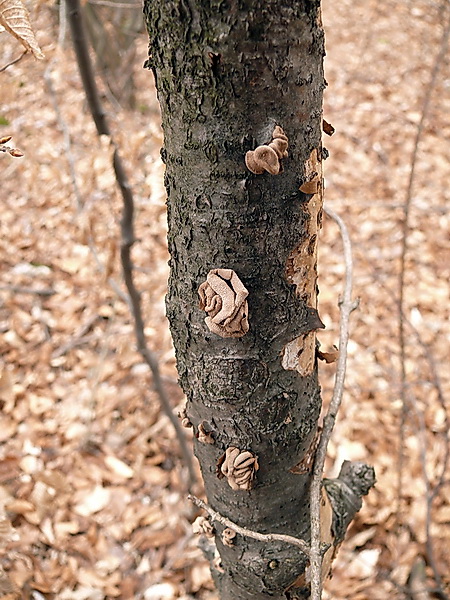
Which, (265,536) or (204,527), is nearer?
(265,536)

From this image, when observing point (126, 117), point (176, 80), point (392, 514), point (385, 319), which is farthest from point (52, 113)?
point (176, 80)

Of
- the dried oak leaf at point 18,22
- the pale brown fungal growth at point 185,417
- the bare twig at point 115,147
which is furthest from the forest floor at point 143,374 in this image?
the pale brown fungal growth at point 185,417

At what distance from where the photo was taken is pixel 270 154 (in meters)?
0.48

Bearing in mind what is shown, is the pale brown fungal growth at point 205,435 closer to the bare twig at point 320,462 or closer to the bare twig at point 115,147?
the bare twig at point 320,462

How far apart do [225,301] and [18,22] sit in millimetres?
430

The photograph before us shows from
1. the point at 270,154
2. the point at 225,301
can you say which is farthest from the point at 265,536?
the point at 270,154

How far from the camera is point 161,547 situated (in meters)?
1.78

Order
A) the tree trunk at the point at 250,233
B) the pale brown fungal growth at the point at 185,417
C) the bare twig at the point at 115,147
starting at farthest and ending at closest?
the bare twig at the point at 115,147 → the pale brown fungal growth at the point at 185,417 → the tree trunk at the point at 250,233

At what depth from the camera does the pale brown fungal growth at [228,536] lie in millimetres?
738

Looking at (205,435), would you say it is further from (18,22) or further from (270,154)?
(18,22)

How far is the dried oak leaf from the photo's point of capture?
60cm

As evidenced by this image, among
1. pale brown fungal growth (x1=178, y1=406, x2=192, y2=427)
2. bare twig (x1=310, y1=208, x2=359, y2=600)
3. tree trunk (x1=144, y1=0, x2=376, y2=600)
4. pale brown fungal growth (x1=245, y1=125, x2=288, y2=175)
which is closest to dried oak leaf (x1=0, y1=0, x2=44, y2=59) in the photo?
tree trunk (x1=144, y1=0, x2=376, y2=600)

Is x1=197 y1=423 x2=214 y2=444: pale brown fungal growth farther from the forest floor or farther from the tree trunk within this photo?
the forest floor

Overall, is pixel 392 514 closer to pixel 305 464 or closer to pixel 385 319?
pixel 385 319
